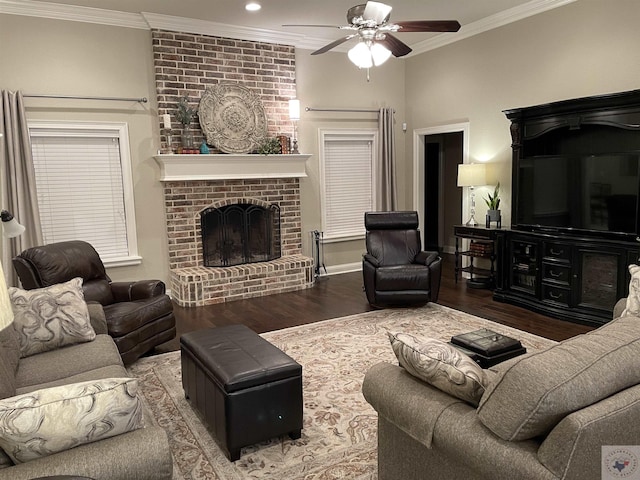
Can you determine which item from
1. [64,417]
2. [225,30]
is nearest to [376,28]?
[225,30]

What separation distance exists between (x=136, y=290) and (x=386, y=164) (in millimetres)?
4188

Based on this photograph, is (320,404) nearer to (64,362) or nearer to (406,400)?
(406,400)

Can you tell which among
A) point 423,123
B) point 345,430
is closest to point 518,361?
point 345,430

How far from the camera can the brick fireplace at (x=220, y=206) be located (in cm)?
568

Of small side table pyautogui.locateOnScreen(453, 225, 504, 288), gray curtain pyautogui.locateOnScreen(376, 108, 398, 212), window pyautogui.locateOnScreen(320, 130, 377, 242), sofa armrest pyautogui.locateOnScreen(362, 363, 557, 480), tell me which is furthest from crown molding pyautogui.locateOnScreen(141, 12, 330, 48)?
sofa armrest pyautogui.locateOnScreen(362, 363, 557, 480)

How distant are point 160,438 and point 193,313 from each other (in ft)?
12.3

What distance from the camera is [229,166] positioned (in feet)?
19.5

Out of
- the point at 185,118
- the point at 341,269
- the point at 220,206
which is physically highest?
the point at 185,118

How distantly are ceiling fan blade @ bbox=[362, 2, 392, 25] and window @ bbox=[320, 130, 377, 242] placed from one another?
3372 millimetres

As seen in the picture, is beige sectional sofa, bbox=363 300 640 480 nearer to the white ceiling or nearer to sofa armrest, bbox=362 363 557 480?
sofa armrest, bbox=362 363 557 480

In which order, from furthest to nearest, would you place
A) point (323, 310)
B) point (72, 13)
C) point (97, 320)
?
point (323, 310) → point (72, 13) → point (97, 320)

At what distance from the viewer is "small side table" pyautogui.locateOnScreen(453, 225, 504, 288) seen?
220 inches

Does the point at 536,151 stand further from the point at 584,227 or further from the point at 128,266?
the point at 128,266

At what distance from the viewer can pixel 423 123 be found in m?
7.19
